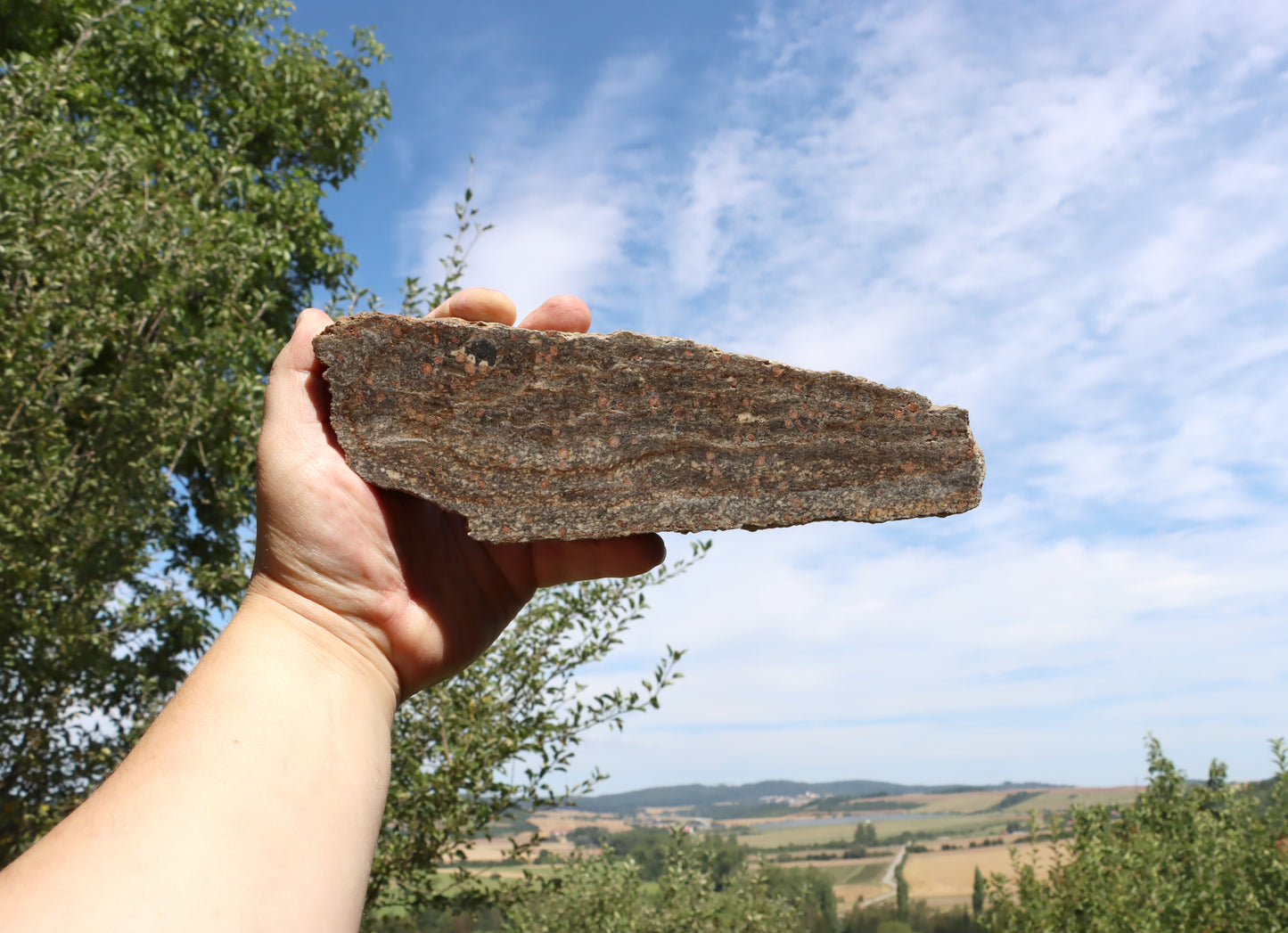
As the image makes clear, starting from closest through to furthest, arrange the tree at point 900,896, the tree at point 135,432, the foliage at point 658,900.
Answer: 1. the tree at point 135,432
2. the foliage at point 658,900
3. the tree at point 900,896

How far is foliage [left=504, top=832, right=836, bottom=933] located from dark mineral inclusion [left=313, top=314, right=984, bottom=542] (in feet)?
14.0

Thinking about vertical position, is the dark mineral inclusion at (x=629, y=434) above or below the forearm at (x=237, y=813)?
above

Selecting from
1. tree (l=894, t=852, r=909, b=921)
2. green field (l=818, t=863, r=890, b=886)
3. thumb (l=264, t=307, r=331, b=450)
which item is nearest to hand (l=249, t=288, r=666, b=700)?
thumb (l=264, t=307, r=331, b=450)

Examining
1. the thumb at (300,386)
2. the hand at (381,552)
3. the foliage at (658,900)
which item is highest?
the thumb at (300,386)

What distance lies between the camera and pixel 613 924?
6016mm

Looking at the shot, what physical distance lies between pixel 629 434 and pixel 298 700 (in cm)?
126

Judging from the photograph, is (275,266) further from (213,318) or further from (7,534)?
(7,534)

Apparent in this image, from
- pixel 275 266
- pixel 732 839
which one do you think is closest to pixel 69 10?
pixel 275 266

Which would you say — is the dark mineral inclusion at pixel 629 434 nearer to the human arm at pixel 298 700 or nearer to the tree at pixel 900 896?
the human arm at pixel 298 700

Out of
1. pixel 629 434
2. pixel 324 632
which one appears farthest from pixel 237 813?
pixel 629 434

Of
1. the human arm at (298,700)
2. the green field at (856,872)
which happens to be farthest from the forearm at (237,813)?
the green field at (856,872)

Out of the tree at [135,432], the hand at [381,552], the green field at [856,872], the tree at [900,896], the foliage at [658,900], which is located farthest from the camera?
the green field at [856,872]

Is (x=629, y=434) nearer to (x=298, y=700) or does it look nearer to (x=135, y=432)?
(x=298, y=700)

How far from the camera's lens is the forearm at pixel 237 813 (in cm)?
151
